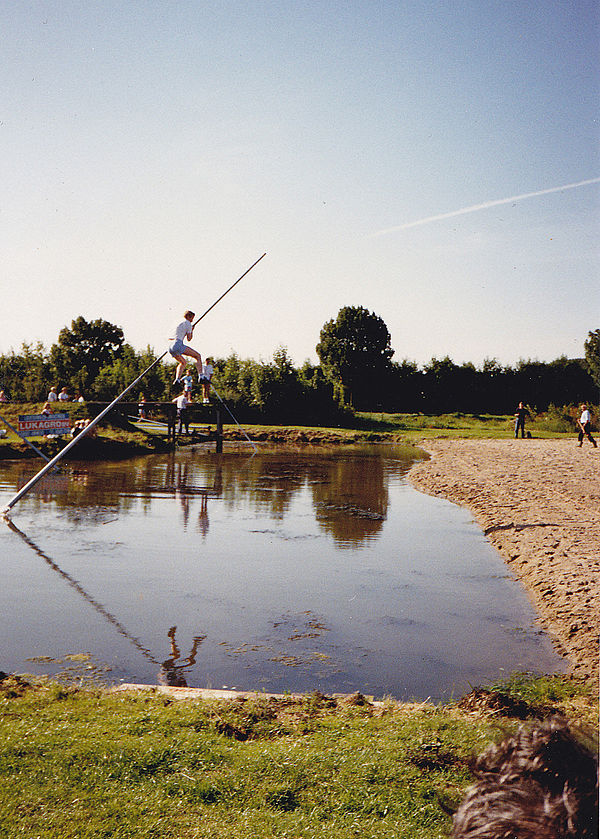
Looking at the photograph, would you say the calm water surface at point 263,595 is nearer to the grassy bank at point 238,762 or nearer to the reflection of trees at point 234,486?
the reflection of trees at point 234,486

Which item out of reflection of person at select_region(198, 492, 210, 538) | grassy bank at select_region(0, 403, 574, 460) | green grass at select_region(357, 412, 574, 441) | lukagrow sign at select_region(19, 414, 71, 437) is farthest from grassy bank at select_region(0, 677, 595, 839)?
green grass at select_region(357, 412, 574, 441)

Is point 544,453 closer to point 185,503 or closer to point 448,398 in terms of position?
point 185,503

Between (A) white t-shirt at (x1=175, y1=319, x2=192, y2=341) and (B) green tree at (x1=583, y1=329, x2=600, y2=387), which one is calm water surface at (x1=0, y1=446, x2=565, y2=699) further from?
(B) green tree at (x1=583, y1=329, x2=600, y2=387)

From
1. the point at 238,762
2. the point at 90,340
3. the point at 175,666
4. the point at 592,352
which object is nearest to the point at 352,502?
the point at 175,666

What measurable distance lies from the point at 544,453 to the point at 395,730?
24.6m

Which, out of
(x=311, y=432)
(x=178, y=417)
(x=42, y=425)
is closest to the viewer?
(x=42, y=425)

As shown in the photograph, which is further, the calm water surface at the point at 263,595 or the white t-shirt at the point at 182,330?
the white t-shirt at the point at 182,330

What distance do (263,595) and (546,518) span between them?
666cm

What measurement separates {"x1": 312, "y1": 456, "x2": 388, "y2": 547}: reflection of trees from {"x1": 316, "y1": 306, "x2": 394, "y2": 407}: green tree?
3465cm

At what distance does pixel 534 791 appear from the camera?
2.46 metres

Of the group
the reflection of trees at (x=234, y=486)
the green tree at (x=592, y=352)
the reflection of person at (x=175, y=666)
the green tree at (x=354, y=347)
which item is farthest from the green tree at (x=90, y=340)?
the reflection of person at (x=175, y=666)

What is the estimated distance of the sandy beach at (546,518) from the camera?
7.91 m

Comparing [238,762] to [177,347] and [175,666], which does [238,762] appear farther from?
[177,347]

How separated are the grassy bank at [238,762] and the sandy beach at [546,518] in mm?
2218
